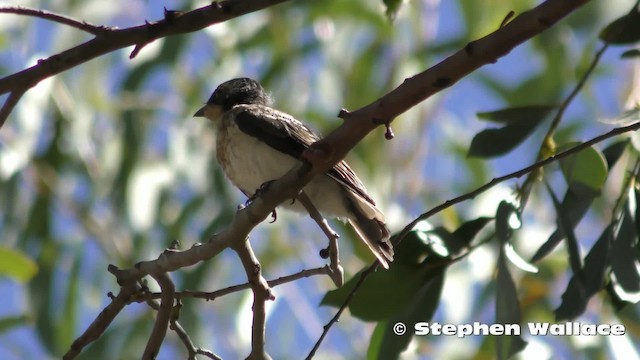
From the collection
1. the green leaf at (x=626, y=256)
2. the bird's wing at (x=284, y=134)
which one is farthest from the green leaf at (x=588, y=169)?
the bird's wing at (x=284, y=134)

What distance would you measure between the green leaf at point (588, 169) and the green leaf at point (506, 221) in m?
0.19

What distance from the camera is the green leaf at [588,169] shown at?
2.82 metres

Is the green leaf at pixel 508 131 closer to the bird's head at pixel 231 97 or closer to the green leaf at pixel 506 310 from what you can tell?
the green leaf at pixel 506 310

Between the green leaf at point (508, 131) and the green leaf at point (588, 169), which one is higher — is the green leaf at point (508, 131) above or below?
above

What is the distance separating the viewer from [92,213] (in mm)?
6398

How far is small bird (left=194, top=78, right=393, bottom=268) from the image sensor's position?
3.36 metres

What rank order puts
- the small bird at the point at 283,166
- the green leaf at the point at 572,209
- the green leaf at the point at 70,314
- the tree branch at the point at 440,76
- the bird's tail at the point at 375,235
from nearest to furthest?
the tree branch at the point at 440,76, the green leaf at the point at 572,209, the bird's tail at the point at 375,235, the small bird at the point at 283,166, the green leaf at the point at 70,314

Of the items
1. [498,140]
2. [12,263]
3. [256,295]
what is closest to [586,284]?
[498,140]

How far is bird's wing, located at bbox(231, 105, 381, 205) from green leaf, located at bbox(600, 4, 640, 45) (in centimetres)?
94

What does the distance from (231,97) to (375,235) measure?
1343mm

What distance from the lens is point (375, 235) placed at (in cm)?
321

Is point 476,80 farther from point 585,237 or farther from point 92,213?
point 92,213

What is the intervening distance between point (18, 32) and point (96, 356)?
6.43ft

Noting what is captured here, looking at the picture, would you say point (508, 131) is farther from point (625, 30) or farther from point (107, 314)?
point (107, 314)
